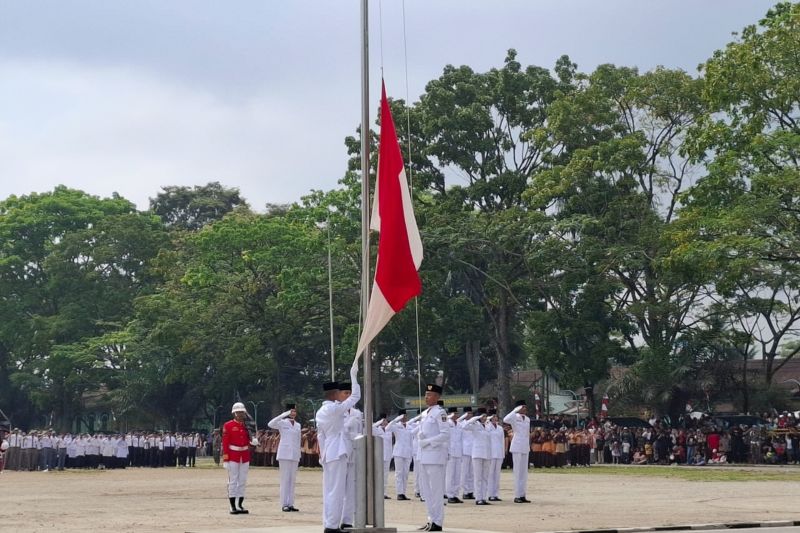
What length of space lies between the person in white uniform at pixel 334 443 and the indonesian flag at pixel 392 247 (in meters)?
0.80

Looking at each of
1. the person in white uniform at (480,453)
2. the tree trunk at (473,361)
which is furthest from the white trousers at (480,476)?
the tree trunk at (473,361)

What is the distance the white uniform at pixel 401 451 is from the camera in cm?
2462

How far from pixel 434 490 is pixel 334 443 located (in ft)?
6.05

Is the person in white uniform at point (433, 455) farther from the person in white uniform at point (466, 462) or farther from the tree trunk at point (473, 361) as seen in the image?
the tree trunk at point (473, 361)

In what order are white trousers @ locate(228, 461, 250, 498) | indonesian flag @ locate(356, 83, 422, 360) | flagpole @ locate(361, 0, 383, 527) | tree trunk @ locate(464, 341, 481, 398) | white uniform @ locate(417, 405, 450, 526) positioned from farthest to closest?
tree trunk @ locate(464, 341, 481, 398)
white trousers @ locate(228, 461, 250, 498)
white uniform @ locate(417, 405, 450, 526)
indonesian flag @ locate(356, 83, 422, 360)
flagpole @ locate(361, 0, 383, 527)

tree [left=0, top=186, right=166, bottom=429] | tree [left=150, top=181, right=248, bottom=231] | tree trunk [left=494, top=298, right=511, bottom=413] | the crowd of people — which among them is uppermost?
tree [left=150, top=181, right=248, bottom=231]

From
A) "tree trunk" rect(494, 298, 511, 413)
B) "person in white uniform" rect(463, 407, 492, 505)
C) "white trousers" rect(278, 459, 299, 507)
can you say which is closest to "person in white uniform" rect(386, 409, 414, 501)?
"person in white uniform" rect(463, 407, 492, 505)

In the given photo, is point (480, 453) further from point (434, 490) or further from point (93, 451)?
point (93, 451)

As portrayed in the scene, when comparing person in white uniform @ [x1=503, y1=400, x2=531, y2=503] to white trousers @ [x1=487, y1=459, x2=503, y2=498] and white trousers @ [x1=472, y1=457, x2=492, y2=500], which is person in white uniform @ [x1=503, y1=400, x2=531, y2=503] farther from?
white trousers @ [x1=472, y1=457, x2=492, y2=500]

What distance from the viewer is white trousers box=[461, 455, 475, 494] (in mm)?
23350

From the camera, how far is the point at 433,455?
1761 centimetres

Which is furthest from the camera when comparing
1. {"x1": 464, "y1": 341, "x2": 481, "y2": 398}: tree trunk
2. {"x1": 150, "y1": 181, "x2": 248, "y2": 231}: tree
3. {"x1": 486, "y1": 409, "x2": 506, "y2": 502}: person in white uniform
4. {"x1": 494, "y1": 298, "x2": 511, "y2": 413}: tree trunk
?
{"x1": 150, "y1": 181, "x2": 248, "y2": 231}: tree

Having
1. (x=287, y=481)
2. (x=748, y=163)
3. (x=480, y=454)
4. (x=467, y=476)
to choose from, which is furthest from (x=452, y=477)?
(x=748, y=163)

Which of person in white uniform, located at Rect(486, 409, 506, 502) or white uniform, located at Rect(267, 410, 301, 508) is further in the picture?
person in white uniform, located at Rect(486, 409, 506, 502)
